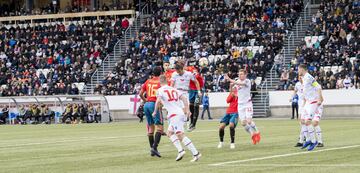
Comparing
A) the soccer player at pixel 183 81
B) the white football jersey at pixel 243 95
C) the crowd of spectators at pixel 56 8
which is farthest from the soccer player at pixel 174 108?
the crowd of spectators at pixel 56 8

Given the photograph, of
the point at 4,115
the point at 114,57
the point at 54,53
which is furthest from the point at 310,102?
the point at 54,53

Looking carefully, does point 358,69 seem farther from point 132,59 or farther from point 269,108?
point 132,59

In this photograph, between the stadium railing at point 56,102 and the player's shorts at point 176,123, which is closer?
the player's shorts at point 176,123

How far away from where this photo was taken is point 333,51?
175 feet

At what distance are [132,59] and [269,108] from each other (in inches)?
495

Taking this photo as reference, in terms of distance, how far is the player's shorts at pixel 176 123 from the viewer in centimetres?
1888

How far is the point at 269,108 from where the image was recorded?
5338 centimetres

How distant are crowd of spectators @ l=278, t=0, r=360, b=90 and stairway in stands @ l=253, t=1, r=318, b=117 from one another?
74cm

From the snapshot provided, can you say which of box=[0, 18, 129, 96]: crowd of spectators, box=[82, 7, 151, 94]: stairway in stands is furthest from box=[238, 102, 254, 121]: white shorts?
box=[82, 7, 151, 94]: stairway in stands

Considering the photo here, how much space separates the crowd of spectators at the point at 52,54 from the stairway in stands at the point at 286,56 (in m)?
13.2

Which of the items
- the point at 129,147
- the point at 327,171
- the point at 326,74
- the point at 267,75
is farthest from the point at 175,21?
the point at 327,171

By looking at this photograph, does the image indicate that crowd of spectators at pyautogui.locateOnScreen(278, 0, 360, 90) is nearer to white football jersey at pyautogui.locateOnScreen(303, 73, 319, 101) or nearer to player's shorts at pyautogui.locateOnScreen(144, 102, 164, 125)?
white football jersey at pyautogui.locateOnScreen(303, 73, 319, 101)

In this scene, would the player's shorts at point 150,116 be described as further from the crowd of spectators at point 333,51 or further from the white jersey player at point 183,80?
the crowd of spectators at point 333,51

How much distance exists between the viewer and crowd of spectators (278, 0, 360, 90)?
51031mm
